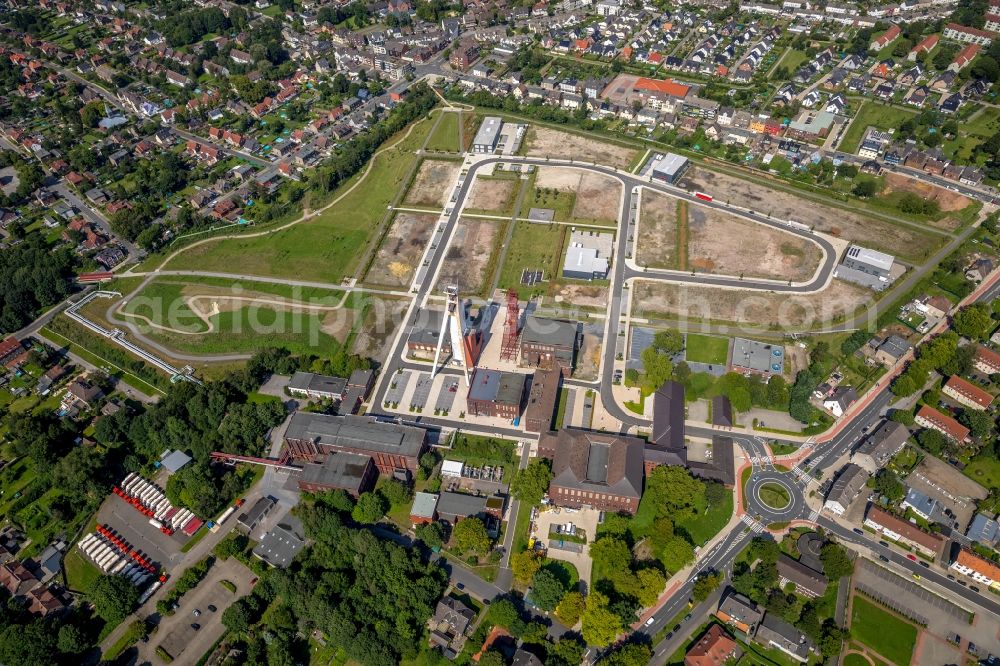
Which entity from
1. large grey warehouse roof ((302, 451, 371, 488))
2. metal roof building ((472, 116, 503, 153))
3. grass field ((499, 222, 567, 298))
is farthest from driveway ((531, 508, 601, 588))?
metal roof building ((472, 116, 503, 153))

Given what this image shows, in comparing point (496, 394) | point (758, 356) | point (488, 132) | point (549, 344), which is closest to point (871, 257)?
point (758, 356)

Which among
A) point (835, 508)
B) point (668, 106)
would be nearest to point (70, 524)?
point (835, 508)

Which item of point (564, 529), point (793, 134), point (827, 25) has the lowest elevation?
point (564, 529)

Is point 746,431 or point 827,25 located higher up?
point 827,25

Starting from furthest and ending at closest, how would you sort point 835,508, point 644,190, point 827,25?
1. point 827,25
2. point 644,190
3. point 835,508

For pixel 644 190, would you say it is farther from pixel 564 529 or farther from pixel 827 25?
pixel 827 25

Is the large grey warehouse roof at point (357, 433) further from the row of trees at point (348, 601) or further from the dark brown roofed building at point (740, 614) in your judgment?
the dark brown roofed building at point (740, 614)

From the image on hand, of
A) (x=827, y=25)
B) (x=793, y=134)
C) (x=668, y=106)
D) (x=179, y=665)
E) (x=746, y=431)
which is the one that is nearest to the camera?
(x=179, y=665)
